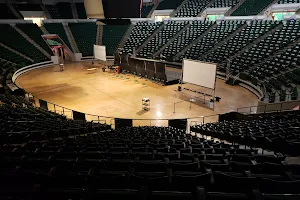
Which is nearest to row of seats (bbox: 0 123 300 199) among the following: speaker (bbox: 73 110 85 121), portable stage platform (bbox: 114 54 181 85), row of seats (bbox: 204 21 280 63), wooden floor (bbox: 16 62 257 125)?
speaker (bbox: 73 110 85 121)

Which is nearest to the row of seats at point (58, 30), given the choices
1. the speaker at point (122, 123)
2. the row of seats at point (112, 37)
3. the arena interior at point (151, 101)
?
the arena interior at point (151, 101)

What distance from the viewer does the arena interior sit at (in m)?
3.66

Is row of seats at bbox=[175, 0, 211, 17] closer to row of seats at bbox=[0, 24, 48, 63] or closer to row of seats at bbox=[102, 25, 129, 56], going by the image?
row of seats at bbox=[102, 25, 129, 56]

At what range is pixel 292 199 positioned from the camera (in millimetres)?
3000

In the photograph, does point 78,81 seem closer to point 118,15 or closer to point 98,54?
point 98,54

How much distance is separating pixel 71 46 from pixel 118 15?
13175 mm

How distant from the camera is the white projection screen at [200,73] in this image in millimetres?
17766

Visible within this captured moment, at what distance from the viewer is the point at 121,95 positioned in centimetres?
2031

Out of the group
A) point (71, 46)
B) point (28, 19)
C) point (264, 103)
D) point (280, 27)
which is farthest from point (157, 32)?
point (264, 103)

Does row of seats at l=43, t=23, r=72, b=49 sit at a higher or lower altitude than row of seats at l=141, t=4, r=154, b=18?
lower

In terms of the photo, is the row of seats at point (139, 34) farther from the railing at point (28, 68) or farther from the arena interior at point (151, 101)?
the railing at point (28, 68)

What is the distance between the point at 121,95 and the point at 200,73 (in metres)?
6.82

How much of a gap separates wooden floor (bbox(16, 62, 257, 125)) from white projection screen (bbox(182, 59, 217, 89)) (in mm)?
1425

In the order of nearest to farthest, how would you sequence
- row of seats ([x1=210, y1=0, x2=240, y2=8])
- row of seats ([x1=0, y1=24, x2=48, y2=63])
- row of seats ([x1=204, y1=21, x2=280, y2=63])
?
row of seats ([x1=204, y1=21, x2=280, y2=63]), row of seats ([x1=0, y1=24, x2=48, y2=63]), row of seats ([x1=210, y1=0, x2=240, y2=8])
